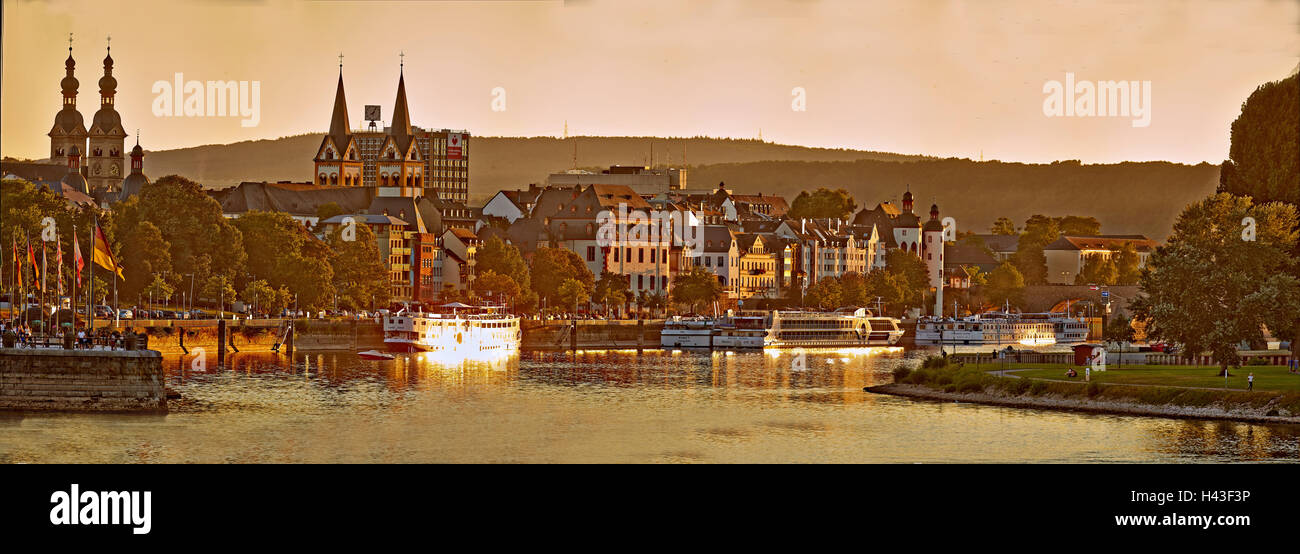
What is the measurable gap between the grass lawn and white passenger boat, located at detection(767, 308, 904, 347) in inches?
2646

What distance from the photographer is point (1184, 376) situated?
92.3m

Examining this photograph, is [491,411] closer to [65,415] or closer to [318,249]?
[65,415]

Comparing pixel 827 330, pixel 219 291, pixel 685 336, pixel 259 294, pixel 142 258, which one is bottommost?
pixel 685 336

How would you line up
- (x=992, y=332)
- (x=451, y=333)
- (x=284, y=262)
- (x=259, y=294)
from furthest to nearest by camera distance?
(x=992, y=332)
(x=451, y=333)
(x=284, y=262)
(x=259, y=294)

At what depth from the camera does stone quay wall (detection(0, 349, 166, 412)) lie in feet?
263

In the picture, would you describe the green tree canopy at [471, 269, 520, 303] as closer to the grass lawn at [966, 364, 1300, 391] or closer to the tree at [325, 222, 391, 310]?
the tree at [325, 222, 391, 310]

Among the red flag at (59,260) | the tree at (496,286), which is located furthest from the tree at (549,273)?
the red flag at (59,260)

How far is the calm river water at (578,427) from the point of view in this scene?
73.4 metres

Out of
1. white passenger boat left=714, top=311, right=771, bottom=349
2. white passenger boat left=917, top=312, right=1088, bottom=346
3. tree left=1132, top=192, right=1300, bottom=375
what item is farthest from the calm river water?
white passenger boat left=917, top=312, right=1088, bottom=346

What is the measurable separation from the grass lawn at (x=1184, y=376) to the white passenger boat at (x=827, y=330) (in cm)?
6720

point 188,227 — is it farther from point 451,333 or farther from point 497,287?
point 497,287

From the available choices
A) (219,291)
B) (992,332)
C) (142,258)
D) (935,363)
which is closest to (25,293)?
(142,258)

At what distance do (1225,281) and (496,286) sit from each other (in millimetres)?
92652
